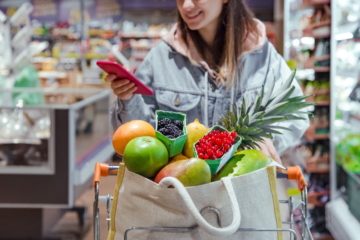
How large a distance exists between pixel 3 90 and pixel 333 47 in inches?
121

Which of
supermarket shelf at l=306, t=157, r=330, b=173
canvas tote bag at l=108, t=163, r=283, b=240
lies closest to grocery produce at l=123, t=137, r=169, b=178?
canvas tote bag at l=108, t=163, r=283, b=240

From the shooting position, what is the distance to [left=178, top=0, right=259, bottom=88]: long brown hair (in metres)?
1.61

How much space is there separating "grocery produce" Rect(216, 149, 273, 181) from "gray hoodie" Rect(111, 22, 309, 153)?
0.65 metres

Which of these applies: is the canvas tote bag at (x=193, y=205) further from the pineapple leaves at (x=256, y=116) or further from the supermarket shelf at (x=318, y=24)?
the supermarket shelf at (x=318, y=24)

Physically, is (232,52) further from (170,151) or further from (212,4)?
(170,151)

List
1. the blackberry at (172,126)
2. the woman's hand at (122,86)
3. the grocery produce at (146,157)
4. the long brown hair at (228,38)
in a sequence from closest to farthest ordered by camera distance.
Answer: the grocery produce at (146,157)
the blackberry at (172,126)
the woman's hand at (122,86)
the long brown hair at (228,38)

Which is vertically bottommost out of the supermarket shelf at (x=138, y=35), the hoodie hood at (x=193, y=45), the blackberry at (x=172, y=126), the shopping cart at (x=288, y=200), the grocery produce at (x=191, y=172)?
the shopping cart at (x=288, y=200)

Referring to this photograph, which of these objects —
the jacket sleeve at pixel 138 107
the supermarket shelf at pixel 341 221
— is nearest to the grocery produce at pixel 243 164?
the jacket sleeve at pixel 138 107

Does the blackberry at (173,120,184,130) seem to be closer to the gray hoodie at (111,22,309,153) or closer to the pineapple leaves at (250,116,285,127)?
the pineapple leaves at (250,116,285,127)

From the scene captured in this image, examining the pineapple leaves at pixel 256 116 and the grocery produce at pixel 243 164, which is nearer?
the grocery produce at pixel 243 164

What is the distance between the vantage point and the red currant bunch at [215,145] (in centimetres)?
93

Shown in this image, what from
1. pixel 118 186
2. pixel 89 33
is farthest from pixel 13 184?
pixel 89 33

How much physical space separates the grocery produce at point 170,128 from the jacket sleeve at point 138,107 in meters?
0.47

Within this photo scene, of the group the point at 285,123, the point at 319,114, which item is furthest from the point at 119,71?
the point at 319,114
